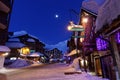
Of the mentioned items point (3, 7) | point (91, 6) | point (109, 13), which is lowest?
point (109, 13)

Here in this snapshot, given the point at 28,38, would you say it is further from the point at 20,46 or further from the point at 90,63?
the point at 90,63

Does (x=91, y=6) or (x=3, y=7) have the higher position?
(x=3, y=7)

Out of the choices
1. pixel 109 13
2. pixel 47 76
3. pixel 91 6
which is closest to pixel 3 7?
pixel 91 6

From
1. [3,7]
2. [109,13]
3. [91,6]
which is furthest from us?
[3,7]

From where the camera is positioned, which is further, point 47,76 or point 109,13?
point 47,76

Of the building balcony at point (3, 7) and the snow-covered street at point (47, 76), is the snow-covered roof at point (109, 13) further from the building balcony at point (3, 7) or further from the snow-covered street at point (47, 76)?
the building balcony at point (3, 7)

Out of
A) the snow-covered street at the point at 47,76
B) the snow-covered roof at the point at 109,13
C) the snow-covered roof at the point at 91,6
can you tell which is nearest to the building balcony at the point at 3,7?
the snow-covered street at the point at 47,76

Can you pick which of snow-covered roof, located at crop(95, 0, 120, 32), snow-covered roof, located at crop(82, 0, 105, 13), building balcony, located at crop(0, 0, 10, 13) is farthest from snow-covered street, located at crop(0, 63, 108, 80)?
building balcony, located at crop(0, 0, 10, 13)

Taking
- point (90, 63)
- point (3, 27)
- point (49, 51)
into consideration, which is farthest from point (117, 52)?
point (49, 51)

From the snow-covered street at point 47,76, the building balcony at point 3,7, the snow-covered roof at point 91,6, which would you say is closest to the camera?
the snow-covered street at point 47,76

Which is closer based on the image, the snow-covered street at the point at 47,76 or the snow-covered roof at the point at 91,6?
the snow-covered street at the point at 47,76

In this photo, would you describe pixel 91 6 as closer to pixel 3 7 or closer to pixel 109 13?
pixel 109 13

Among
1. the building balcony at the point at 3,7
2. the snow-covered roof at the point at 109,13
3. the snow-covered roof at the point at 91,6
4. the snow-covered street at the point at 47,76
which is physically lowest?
the snow-covered street at the point at 47,76

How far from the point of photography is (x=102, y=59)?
1587 centimetres
